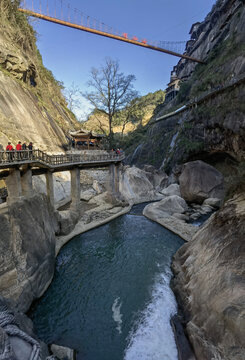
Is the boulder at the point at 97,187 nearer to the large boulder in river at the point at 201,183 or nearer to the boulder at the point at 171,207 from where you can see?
the boulder at the point at 171,207

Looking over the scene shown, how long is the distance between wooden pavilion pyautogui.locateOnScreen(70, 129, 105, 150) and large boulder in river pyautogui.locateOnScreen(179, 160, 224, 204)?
16.1m

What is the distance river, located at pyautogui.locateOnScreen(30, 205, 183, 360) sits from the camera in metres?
6.13

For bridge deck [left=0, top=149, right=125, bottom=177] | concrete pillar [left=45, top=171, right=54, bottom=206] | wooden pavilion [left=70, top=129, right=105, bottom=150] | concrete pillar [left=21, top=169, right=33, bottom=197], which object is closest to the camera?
bridge deck [left=0, top=149, right=125, bottom=177]

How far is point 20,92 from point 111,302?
21718 millimetres

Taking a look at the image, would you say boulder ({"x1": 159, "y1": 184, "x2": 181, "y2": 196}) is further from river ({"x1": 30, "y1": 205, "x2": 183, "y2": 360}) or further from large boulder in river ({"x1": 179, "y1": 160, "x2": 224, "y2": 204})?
river ({"x1": 30, "y1": 205, "x2": 183, "y2": 360})

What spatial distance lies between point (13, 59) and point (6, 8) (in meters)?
7.47

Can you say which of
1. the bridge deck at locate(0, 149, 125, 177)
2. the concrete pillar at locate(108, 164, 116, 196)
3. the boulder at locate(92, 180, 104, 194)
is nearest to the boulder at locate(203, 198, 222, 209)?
the concrete pillar at locate(108, 164, 116, 196)

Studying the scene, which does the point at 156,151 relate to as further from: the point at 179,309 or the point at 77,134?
the point at 179,309

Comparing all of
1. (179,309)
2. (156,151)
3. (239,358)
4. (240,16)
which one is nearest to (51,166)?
(179,309)

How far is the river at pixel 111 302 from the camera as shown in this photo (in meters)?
6.13

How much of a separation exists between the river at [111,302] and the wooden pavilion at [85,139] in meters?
19.1

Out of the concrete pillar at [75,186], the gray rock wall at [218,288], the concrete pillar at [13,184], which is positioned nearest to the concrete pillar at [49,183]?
the concrete pillar at [75,186]

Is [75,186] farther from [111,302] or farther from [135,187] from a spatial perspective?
[111,302]

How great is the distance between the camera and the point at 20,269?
691cm
